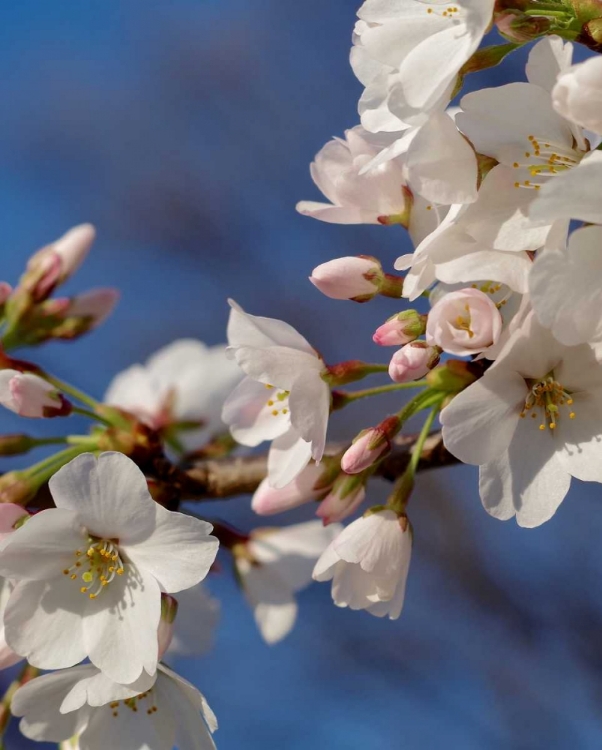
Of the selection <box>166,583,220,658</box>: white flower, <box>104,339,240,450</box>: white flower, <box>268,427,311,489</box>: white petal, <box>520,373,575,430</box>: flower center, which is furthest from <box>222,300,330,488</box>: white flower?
<box>104,339,240,450</box>: white flower

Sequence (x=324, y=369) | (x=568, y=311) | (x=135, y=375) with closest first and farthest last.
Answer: (x=568, y=311) < (x=324, y=369) < (x=135, y=375)

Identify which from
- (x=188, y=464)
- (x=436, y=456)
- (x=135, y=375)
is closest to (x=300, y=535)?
(x=188, y=464)

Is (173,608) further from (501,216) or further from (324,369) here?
(501,216)

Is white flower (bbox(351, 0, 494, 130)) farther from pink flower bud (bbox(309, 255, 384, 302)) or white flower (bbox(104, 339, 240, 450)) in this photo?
white flower (bbox(104, 339, 240, 450))

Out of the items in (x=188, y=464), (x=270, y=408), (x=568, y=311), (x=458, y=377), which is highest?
(x=568, y=311)

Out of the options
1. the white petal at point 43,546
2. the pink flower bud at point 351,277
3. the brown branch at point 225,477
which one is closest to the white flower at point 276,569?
the brown branch at point 225,477

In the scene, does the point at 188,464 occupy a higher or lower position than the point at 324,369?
lower

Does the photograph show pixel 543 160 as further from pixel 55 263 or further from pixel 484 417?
pixel 55 263
